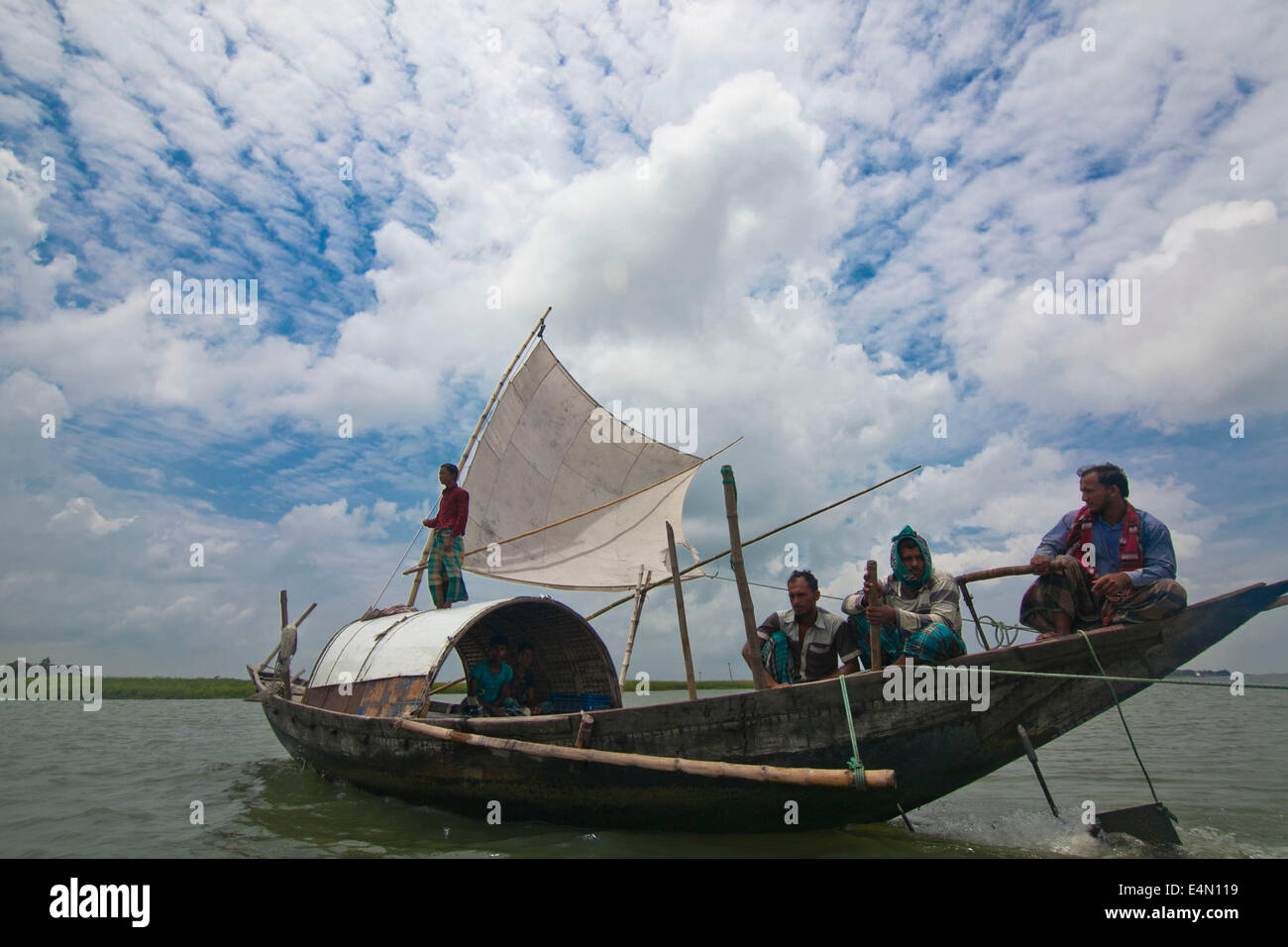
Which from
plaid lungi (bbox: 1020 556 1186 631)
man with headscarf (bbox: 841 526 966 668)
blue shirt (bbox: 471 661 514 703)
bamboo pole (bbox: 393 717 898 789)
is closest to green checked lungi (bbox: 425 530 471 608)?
blue shirt (bbox: 471 661 514 703)

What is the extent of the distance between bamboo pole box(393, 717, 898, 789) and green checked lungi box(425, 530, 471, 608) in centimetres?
292

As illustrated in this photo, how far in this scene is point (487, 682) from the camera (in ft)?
27.9

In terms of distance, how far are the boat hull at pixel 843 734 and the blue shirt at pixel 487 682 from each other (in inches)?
126

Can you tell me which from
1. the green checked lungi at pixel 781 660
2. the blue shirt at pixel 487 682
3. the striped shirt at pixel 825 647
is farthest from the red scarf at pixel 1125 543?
the blue shirt at pixel 487 682

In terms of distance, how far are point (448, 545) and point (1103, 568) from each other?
7.58 metres

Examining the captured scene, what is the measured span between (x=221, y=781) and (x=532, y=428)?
23.6ft

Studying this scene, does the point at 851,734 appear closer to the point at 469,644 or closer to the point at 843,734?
the point at 843,734

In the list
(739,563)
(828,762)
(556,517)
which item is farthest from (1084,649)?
(556,517)

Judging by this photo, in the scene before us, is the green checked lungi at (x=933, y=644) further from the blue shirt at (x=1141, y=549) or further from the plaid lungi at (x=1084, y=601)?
the blue shirt at (x=1141, y=549)

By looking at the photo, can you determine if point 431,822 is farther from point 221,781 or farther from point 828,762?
point 221,781

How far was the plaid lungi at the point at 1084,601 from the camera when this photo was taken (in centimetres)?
463

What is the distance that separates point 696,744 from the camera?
5.00 meters

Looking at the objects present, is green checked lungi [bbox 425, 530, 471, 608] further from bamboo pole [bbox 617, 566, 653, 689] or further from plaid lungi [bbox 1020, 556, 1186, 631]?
plaid lungi [bbox 1020, 556, 1186, 631]

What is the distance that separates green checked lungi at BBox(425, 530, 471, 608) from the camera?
9.10 meters
